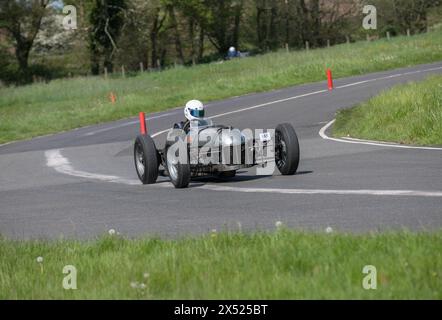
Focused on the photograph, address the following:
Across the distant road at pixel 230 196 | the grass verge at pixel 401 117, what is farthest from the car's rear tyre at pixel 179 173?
the grass verge at pixel 401 117

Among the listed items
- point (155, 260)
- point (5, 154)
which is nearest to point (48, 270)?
point (155, 260)

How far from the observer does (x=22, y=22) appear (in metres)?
82.6

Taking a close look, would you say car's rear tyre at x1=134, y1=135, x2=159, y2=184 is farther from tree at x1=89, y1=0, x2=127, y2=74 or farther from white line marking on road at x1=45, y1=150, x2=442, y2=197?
tree at x1=89, y1=0, x2=127, y2=74

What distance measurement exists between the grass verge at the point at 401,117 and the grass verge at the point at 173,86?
14.4 m

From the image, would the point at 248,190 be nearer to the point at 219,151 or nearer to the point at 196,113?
the point at 219,151

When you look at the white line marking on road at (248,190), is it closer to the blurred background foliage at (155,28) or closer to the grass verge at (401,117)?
the grass verge at (401,117)

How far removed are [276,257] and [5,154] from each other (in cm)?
1969

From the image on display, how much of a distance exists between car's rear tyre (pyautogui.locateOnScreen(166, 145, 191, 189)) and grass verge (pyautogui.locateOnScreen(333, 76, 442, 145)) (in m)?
6.12

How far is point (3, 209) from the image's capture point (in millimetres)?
13430

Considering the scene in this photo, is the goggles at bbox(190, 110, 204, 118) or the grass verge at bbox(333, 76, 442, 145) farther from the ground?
the goggles at bbox(190, 110, 204, 118)

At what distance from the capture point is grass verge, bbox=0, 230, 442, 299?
6176mm

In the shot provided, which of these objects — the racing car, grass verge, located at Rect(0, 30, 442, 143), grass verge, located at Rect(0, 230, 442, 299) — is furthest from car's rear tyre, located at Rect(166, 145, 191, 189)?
grass verge, located at Rect(0, 30, 442, 143)

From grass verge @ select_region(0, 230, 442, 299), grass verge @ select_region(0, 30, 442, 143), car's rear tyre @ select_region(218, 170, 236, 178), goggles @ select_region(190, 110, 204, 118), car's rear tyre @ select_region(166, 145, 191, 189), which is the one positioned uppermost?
goggles @ select_region(190, 110, 204, 118)

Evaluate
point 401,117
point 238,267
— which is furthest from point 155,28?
point 238,267
